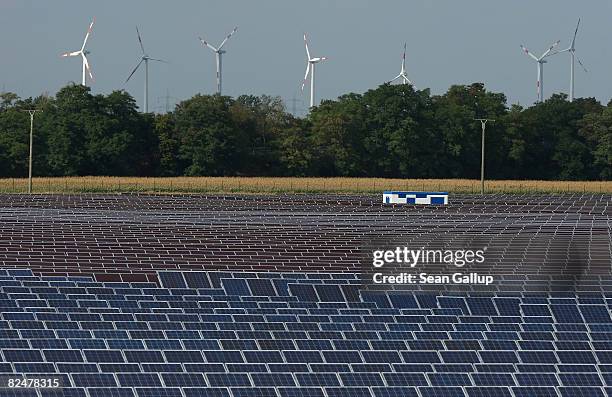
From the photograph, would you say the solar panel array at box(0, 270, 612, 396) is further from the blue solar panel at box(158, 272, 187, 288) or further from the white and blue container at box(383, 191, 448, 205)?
the white and blue container at box(383, 191, 448, 205)

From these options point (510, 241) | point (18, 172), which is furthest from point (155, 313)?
point (18, 172)

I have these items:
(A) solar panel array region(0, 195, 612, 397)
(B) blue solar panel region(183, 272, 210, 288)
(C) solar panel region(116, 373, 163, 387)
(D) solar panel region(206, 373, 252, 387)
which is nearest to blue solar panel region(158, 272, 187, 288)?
(A) solar panel array region(0, 195, 612, 397)

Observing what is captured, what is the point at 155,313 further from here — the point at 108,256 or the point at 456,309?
the point at 108,256

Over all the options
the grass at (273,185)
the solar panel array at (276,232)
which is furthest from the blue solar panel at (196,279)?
the grass at (273,185)

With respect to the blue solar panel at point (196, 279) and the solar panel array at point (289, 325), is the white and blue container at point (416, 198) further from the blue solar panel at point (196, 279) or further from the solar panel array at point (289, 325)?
the blue solar panel at point (196, 279)

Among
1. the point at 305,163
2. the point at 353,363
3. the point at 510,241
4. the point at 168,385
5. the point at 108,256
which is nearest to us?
the point at 168,385

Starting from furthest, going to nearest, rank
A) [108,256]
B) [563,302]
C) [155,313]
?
[108,256], [563,302], [155,313]
